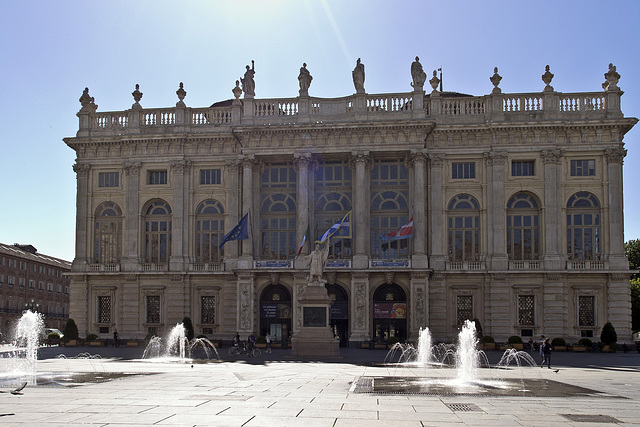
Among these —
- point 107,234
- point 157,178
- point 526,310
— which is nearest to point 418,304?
point 526,310

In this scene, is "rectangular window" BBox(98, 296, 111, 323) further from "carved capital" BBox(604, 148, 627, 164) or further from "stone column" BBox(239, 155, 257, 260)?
"carved capital" BBox(604, 148, 627, 164)

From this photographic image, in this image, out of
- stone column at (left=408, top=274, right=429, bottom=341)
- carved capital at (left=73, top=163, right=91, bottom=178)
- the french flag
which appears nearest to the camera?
the french flag

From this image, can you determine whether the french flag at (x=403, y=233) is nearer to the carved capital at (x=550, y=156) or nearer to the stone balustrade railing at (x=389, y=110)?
the stone balustrade railing at (x=389, y=110)

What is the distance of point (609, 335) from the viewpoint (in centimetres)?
5088

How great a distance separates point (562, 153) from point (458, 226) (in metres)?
9.39

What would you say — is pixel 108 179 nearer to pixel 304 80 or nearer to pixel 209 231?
pixel 209 231

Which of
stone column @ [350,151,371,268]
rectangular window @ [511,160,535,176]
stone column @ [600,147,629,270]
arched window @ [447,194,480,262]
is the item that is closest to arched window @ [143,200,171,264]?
stone column @ [350,151,371,268]

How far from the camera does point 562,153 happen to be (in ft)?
181

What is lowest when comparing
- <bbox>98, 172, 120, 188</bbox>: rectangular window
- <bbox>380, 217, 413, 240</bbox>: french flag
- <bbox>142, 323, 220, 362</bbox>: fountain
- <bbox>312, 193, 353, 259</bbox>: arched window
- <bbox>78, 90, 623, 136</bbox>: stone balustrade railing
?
<bbox>142, 323, 220, 362</bbox>: fountain

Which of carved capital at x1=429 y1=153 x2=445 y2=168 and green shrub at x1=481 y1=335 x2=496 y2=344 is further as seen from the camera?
carved capital at x1=429 y1=153 x2=445 y2=168

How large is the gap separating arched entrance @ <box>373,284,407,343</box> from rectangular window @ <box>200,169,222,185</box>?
15.5 meters

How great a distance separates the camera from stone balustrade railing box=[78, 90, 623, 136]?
55594mm

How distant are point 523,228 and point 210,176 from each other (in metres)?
24.6

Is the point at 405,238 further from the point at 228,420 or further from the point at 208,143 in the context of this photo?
the point at 228,420
